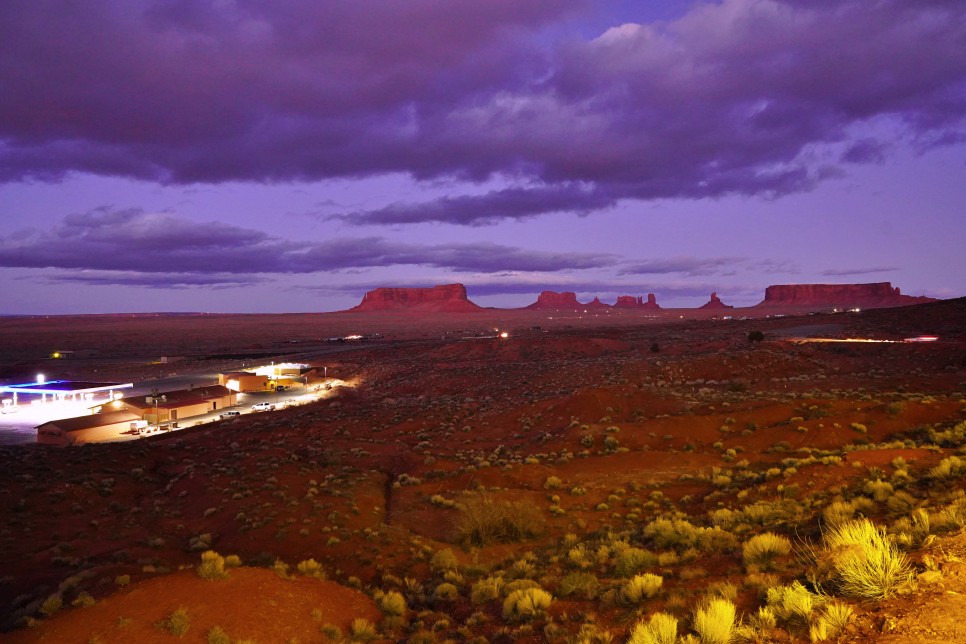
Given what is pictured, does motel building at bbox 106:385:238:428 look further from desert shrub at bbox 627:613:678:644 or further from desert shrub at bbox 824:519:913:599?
desert shrub at bbox 824:519:913:599

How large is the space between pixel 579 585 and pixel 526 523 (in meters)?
5.39

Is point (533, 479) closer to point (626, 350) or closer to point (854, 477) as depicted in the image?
point (854, 477)

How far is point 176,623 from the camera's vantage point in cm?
752

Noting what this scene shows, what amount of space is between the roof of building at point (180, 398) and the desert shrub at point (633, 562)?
132 ft

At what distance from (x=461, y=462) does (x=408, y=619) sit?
40.6 ft

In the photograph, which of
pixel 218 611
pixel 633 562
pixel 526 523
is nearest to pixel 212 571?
pixel 218 611

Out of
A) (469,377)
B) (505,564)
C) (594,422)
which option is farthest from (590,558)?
(469,377)

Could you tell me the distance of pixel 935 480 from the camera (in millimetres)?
10070

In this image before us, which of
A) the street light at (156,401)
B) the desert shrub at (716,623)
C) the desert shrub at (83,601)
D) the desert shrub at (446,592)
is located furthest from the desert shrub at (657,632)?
the street light at (156,401)

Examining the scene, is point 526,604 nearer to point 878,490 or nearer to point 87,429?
point 878,490

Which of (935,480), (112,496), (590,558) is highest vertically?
(935,480)

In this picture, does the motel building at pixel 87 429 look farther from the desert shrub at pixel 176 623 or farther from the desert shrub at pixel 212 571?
the desert shrub at pixel 176 623

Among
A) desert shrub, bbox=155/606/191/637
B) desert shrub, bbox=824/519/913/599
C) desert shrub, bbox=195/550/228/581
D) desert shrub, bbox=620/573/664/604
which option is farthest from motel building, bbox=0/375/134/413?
desert shrub, bbox=824/519/913/599

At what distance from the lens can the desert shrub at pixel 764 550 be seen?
7.50 meters
